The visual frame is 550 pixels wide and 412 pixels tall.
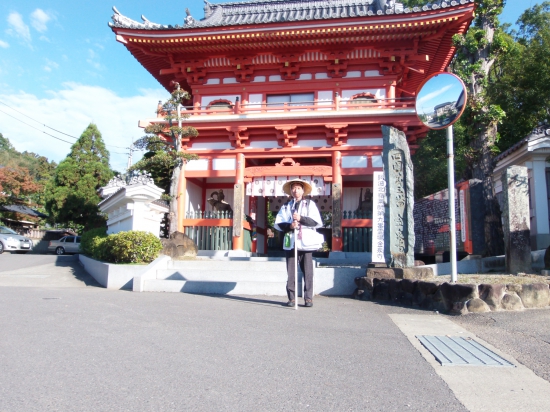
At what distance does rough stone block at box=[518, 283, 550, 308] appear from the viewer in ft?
16.8

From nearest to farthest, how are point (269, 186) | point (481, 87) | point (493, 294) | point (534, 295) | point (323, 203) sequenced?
1. point (493, 294)
2. point (534, 295)
3. point (481, 87)
4. point (269, 186)
5. point (323, 203)

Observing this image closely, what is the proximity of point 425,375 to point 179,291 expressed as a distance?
5.52 meters

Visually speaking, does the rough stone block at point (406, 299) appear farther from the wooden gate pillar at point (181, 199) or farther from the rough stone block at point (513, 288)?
the wooden gate pillar at point (181, 199)

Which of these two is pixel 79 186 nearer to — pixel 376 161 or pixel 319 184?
pixel 319 184

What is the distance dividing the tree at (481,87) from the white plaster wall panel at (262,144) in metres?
5.55

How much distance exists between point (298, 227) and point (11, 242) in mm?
19883

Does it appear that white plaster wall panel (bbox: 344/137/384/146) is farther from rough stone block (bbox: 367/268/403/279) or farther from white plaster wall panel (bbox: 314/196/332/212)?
rough stone block (bbox: 367/268/403/279)

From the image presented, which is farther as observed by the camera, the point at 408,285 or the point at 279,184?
the point at 279,184

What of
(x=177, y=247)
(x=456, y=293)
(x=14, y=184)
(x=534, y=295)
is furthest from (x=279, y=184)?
(x=14, y=184)

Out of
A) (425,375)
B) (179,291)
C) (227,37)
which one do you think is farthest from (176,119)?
(425,375)

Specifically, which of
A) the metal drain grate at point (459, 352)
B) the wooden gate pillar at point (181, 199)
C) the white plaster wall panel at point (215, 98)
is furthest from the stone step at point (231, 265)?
the white plaster wall panel at point (215, 98)

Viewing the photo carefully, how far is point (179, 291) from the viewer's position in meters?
7.51

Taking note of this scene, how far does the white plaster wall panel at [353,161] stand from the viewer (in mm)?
12605

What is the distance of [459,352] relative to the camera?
330 cm
